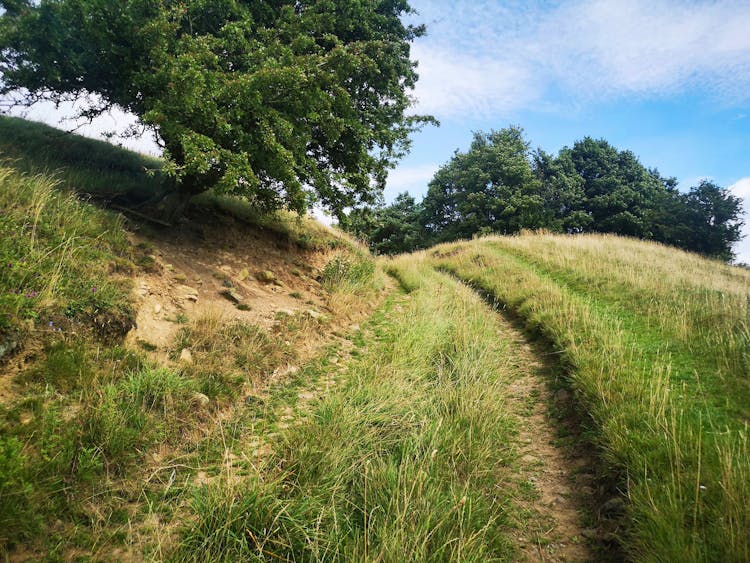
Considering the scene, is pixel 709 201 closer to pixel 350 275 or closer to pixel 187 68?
pixel 350 275

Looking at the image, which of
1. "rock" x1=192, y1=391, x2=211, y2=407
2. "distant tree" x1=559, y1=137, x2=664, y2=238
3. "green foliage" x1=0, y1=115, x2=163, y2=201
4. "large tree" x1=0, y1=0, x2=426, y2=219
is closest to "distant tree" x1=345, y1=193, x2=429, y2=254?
"distant tree" x1=559, y1=137, x2=664, y2=238

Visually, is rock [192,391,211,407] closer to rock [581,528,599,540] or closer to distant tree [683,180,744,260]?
rock [581,528,599,540]

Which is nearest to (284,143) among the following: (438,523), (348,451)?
(348,451)

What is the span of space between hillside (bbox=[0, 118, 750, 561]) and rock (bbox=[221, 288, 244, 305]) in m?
0.15

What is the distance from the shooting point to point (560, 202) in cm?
3553

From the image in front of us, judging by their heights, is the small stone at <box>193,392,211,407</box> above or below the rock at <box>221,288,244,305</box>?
below

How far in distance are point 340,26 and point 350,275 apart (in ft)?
23.0

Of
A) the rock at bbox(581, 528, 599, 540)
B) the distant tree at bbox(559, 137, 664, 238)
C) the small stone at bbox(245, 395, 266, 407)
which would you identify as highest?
the distant tree at bbox(559, 137, 664, 238)

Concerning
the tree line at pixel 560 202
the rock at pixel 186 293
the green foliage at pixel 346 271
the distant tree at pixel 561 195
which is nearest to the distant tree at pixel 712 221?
the tree line at pixel 560 202

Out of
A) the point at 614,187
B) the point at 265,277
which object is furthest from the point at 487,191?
the point at 265,277

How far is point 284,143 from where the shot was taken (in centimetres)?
792

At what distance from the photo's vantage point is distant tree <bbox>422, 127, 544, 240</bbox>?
3238cm

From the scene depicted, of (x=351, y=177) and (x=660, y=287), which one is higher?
(x=351, y=177)

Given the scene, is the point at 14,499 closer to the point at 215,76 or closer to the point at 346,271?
the point at 215,76
